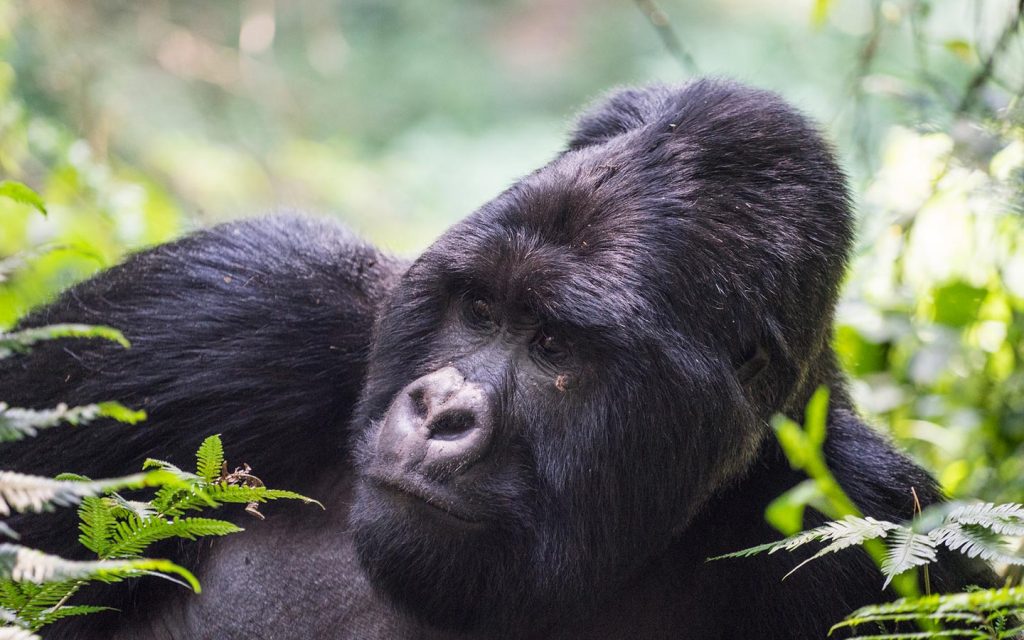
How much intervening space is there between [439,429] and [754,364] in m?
0.98

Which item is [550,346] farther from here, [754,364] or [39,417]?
[39,417]

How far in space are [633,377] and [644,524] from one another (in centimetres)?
46

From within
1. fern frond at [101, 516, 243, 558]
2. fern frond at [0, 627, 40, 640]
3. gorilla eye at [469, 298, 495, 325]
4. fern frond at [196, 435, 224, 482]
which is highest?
gorilla eye at [469, 298, 495, 325]

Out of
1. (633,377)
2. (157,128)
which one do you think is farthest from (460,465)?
(157,128)

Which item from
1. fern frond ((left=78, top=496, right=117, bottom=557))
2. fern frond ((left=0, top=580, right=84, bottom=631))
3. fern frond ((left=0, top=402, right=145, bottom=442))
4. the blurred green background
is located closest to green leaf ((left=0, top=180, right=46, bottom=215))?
the blurred green background

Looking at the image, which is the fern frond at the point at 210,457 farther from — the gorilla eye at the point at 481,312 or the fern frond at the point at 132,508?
the gorilla eye at the point at 481,312

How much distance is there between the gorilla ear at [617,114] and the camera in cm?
364

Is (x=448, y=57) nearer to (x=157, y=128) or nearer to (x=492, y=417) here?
(x=157, y=128)

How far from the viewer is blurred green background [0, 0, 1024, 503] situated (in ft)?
16.6

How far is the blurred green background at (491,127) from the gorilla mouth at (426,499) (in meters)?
0.92

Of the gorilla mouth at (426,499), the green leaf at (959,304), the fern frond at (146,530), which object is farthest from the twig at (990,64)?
the fern frond at (146,530)

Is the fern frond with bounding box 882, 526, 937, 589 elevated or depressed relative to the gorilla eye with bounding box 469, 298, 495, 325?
depressed

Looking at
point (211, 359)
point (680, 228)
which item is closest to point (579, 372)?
point (680, 228)

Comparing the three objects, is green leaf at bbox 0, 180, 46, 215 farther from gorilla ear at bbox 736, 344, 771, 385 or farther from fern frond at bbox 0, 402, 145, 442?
gorilla ear at bbox 736, 344, 771, 385
